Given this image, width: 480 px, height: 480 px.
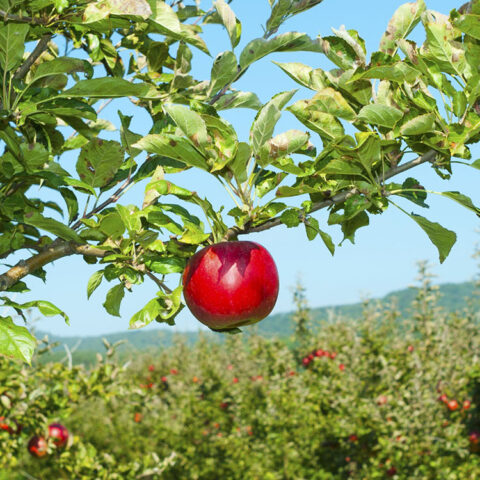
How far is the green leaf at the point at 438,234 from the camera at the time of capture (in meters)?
1.16

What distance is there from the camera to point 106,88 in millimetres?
1205

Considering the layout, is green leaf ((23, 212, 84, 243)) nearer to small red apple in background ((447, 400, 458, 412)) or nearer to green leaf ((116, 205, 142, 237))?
green leaf ((116, 205, 142, 237))

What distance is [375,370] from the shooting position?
5746mm

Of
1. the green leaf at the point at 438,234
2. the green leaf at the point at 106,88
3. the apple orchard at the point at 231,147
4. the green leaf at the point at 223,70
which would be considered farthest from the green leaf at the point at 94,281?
the green leaf at the point at 438,234

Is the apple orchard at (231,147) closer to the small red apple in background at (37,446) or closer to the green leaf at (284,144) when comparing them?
the green leaf at (284,144)

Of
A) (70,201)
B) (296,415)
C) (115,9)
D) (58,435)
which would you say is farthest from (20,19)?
(296,415)

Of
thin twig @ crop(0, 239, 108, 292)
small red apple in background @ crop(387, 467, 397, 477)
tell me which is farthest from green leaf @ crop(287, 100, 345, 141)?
small red apple in background @ crop(387, 467, 397, 477)

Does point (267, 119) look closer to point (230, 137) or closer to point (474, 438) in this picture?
point (230, 137)

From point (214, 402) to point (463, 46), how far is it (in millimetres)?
6507

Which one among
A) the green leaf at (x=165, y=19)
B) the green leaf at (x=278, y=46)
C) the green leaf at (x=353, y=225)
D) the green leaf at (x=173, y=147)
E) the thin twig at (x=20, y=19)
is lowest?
the green leaf at (x=353, y=225)

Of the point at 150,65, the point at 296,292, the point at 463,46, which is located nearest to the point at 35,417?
the point at 150,65

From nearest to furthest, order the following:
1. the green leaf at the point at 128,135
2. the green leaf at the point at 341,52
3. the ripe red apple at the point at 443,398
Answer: the green leaf at the point at 341,52
the green leaf at the point at 128,135
the ripe red apple at the point at 443,398

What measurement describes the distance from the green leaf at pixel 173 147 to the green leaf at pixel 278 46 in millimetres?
354

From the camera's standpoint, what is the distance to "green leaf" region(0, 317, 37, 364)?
39.4 inches
